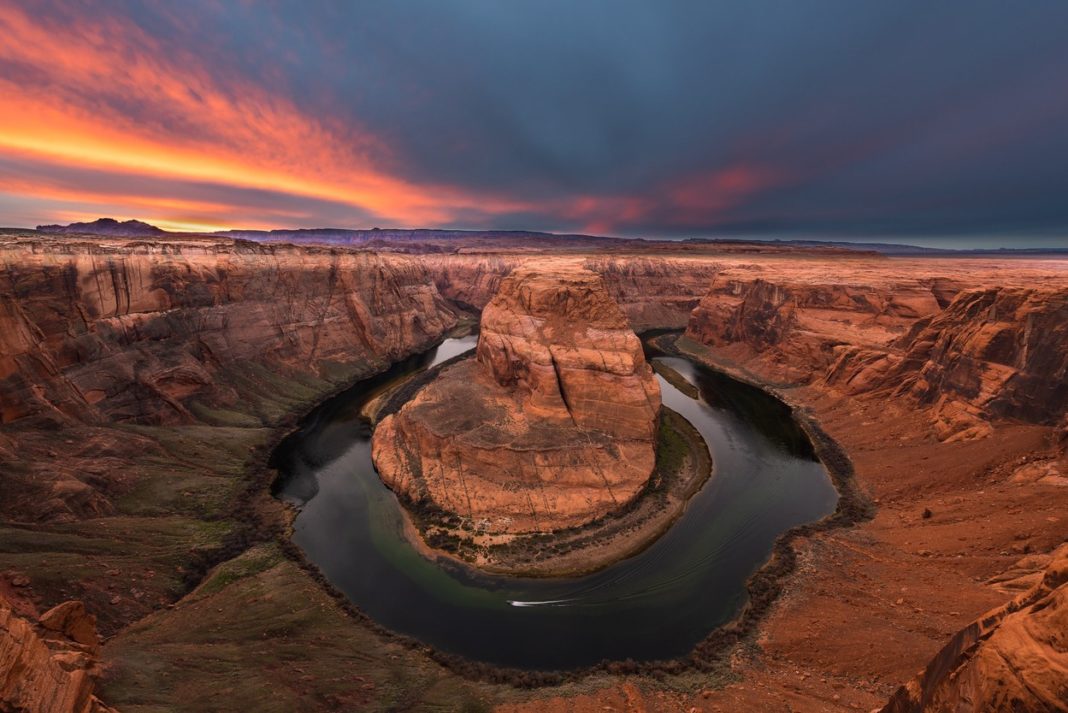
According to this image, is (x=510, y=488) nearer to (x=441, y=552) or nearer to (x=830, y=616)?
(x=441, y=552)

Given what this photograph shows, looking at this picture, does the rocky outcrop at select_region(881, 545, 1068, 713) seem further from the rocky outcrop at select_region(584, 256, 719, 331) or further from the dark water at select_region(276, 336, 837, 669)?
the rocky outcrop at select_region(584, 256, 719, 331)

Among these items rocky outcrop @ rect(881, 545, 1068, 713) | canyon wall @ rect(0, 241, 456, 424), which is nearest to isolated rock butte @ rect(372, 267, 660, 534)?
canyon wall @ rect(0, 241, 456, 424)

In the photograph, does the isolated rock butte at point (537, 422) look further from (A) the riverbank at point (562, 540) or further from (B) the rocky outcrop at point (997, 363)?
(B) the rocky outcrop at point (997, 363)

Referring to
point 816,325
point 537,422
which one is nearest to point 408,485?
point 537,422

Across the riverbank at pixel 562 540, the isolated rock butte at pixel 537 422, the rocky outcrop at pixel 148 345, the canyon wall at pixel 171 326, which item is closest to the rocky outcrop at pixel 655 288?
the canyon wall at pixel 171 326

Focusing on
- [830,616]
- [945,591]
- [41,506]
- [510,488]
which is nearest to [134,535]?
[41,506]

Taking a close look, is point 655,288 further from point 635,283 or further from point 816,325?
point 816,325
